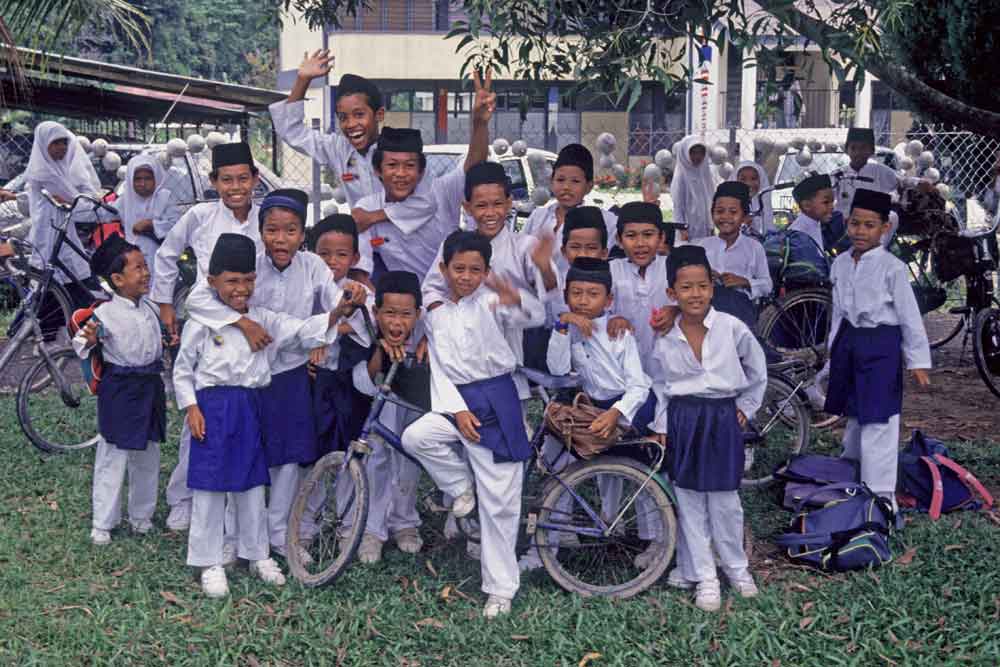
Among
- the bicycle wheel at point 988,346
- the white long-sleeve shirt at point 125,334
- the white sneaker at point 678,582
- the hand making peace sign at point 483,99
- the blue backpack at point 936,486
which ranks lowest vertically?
the white sneaker at point 678,582

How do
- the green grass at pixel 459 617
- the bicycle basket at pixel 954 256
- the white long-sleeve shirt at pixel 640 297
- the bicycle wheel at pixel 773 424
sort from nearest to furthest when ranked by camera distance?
the green grass at pixel 459 617 < the white long-sleeve shirt at pixel 640 297 < the bicycle wheel at pixel 773 424 < the bicycle basket at pixel 954 256

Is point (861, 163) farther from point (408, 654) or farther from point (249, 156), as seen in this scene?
point (408, 654)

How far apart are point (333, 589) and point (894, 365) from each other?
8.97 ft

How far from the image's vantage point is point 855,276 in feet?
17.9

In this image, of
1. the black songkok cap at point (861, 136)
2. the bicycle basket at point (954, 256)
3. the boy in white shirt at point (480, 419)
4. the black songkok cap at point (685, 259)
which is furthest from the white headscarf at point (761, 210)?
the boy in white shirt at point (480, 419)

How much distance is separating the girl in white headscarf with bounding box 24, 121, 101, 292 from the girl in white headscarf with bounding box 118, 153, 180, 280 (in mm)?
297

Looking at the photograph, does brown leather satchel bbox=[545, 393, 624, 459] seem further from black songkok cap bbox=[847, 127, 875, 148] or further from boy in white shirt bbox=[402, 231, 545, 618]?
black songkok cap bbox=[847, 127, 875, 148]

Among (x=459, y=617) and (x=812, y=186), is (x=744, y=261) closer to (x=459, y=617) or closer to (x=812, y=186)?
(x=812, y=186)

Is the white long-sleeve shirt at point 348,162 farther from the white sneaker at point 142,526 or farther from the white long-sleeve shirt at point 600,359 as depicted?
the white sneaker at point 142,526

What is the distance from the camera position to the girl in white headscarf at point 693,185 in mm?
8078

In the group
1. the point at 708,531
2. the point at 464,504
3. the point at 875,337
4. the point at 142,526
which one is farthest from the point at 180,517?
the point at 875,337

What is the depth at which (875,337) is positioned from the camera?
5.41m

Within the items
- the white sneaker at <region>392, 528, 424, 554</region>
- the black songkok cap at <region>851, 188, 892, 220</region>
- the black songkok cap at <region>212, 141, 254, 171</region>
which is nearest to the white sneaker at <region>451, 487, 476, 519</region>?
the white sneaker at <region>392, 528, 424, 554</region>

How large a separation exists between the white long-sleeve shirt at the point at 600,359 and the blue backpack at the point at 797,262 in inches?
113
